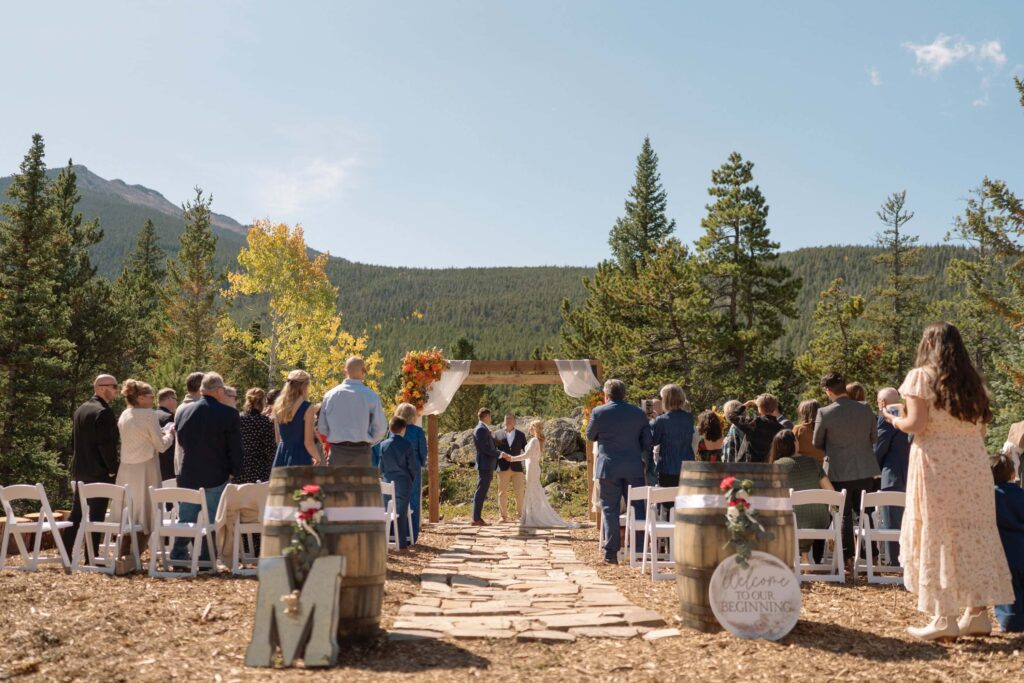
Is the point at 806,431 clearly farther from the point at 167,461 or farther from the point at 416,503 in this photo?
the point at 167,461

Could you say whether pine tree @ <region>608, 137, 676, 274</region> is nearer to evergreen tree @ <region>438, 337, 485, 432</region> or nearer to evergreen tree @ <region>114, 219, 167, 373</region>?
evergreen tree @ <region>438, 337, 485, 432</region>

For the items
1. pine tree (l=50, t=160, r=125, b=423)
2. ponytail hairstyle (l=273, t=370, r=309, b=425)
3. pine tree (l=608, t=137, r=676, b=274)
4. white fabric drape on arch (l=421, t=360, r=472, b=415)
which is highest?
pine tree (l=608, t=137, r=676, b=274)

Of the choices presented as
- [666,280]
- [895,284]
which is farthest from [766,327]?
[895,284]

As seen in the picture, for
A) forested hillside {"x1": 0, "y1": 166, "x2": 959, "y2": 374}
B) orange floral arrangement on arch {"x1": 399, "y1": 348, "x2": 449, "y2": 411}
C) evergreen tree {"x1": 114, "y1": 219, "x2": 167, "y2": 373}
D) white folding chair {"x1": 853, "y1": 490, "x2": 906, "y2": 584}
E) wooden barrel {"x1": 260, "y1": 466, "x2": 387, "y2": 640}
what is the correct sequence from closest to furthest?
wooden barrel {"x1": 260, "y1": 466, "x2": 387, "y2": 640} → white folding chair {"x1": 853, "y1": 490, "x2": 906, "y2": 584} → orange floral arrangement on arch {"x1": 399, "y1": 348, "x2": 449, "y2": 411} → evergreen tree {"x1": 114, "y1": 219, "x2": 167, "y2": 373} → forested hillside {"x1": 0, "y1": 166, "x2": 959, "y2": 374}

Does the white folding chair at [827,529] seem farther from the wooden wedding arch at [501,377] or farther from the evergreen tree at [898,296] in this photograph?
the evergreen tree at [898,296]

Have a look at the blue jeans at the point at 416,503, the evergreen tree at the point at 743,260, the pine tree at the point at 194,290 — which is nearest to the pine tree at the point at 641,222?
the evergreen tree at the point at 743,260

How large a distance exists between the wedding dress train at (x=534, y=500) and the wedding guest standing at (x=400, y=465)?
3.63 m

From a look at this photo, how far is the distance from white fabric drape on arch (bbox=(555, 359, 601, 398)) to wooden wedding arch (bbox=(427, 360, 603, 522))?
0.50ft

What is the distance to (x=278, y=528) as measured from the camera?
4418mm

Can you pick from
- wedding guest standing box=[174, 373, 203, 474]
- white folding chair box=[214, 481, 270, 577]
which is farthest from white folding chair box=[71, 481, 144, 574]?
white folding chair box=[214, 481, 270, 577]

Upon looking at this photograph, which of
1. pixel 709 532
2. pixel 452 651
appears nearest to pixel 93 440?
pixel 452 651

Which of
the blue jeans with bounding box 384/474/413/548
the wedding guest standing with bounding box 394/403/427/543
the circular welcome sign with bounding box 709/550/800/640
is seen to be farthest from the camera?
the wedding guest standing with bounding box 394/403/427/543

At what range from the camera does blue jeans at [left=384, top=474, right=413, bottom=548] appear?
9.05 metres

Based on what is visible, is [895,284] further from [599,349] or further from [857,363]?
[599,349]
